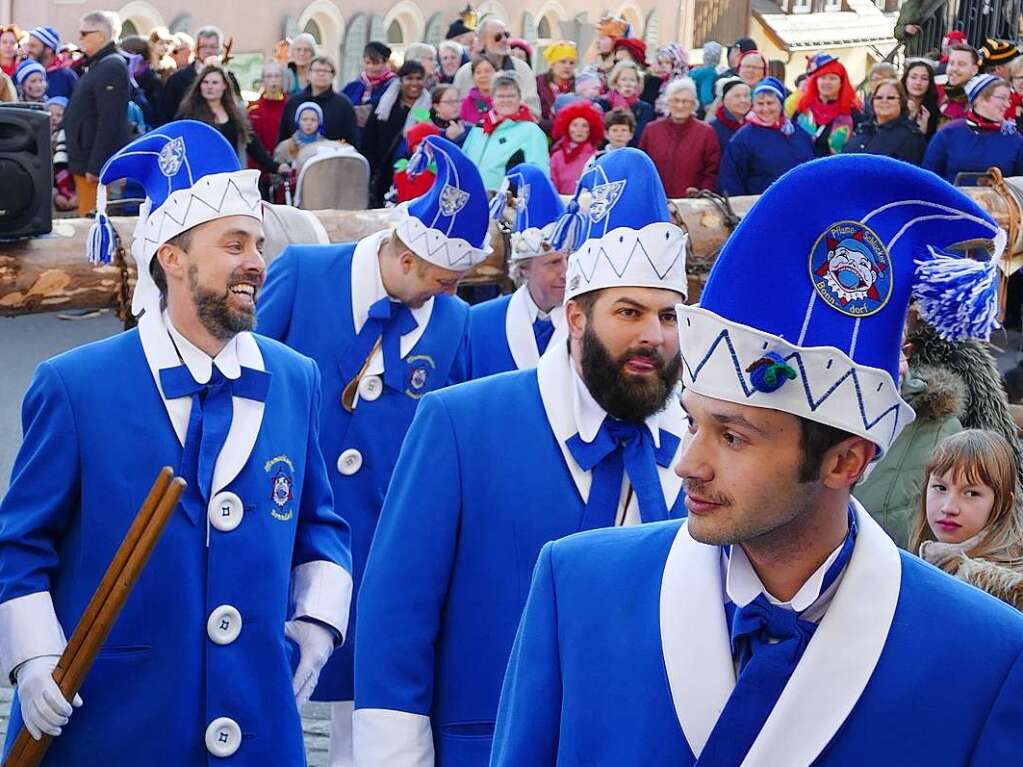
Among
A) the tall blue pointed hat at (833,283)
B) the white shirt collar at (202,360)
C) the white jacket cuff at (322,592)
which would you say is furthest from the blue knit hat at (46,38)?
the tall blue pointed hat at (833,283)

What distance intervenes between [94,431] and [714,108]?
986 centimetres

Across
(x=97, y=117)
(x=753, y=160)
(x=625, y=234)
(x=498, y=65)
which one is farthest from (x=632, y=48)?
(x=625, y=234)

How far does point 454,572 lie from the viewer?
147 inches

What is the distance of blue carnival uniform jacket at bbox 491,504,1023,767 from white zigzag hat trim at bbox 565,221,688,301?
1550 mm

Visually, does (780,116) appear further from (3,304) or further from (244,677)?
(244,677)

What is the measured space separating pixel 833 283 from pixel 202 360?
6.98 feet

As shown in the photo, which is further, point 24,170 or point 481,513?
point 24,170

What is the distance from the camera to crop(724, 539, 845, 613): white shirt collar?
2.40 metres

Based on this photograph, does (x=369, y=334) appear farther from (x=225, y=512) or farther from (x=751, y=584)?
(x=751, y=584)

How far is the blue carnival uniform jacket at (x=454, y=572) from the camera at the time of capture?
12.0 feet

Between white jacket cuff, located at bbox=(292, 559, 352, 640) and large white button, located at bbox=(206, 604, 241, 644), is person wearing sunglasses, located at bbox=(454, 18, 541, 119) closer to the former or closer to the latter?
white jacket cuff, located at bbox=(292, 559, 352, 640)

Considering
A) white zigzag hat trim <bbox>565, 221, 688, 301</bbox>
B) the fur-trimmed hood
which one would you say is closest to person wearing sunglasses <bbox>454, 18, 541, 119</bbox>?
the fur-trimmed hood

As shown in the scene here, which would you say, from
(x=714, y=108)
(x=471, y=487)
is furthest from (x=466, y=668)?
(x=714, y=108)

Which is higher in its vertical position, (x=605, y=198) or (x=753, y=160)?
(x=605, y=198)
